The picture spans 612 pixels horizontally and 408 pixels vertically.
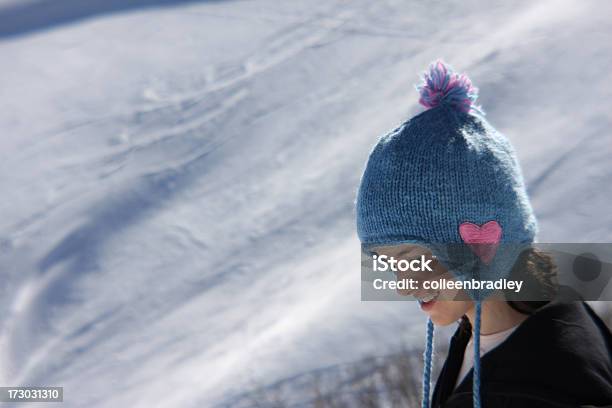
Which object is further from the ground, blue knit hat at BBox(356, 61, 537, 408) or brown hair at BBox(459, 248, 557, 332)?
blue knit hat at BBox(356, 61, 537, 408)

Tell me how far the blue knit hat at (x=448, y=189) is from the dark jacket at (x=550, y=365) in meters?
0.06

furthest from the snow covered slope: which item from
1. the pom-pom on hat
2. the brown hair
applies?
the pom-pom on hat

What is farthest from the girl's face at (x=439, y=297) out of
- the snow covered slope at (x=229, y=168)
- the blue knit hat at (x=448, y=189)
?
the snow covered slope at (x=229, y=168)

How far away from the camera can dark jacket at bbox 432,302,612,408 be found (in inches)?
41.4

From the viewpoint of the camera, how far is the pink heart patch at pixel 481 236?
125 cm

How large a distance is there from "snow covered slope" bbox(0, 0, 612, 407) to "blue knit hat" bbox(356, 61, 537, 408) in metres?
1.73

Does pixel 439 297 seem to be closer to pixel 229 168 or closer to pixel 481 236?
pixel 481 236

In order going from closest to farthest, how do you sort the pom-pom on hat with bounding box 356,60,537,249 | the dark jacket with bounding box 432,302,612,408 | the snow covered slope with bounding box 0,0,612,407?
1. the dark jacket with bounding box 432,302,612,408
2. the pom-pom on hat with bounding box 356,60,537,249
3. the snow covered slope with bounding box 0,0,612,407

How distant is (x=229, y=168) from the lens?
5180 millimetres

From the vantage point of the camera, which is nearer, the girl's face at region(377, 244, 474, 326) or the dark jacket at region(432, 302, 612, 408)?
the dark jacket at region(432, 302, 612, 408)

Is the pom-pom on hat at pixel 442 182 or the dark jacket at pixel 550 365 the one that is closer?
the dark jacket at pixel 550 365

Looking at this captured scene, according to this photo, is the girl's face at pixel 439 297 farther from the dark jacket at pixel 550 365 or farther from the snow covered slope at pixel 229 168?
the snow covered slope at pixel 229 168

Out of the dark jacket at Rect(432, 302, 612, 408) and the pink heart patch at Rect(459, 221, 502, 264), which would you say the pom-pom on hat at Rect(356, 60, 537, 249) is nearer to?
the pink heart patch at Rect(459, 221, 502, 264)

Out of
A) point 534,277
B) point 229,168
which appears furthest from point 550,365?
point 229,168
